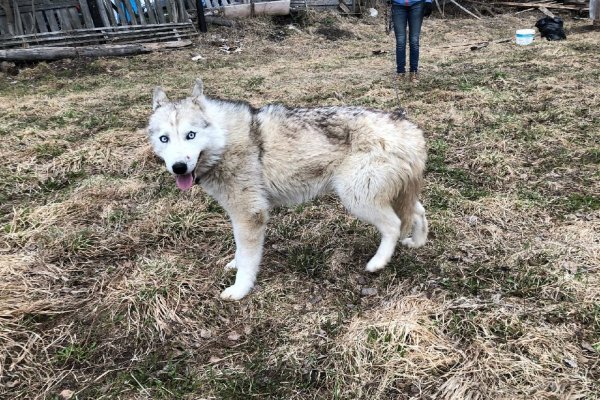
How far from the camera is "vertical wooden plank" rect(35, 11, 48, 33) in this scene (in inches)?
482

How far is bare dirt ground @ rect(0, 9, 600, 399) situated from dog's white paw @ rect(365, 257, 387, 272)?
0.36 feet

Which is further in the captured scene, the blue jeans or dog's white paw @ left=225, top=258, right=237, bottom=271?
the blue jeans

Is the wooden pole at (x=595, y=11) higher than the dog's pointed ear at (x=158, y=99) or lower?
higher

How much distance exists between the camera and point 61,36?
481 inches

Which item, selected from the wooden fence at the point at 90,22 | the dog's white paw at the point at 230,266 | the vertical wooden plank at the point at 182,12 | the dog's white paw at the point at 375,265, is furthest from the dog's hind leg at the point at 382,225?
the vertical wooden plank at the point at 182,12

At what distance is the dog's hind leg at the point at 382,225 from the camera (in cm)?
326

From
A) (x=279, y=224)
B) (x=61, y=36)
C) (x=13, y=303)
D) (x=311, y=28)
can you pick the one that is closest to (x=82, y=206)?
(x=13, y=303)

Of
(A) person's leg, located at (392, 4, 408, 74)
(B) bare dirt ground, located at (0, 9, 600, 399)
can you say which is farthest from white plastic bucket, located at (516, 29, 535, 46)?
Answer: (B) bare dirt ground, located at (0, 9, 600, 399)

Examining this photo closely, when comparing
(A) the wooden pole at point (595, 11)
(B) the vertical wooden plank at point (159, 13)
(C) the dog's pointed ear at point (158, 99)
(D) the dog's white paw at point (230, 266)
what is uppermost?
(B) the vertical wooden plank at point (159, 13)

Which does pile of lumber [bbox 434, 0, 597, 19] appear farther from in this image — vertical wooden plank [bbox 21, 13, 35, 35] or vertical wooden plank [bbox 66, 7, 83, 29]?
vertical wooden plank [bbox 21, 13, 35, 35]

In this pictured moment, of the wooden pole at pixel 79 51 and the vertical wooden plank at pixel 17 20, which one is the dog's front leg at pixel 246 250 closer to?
the wooden pole at pixel 79 51

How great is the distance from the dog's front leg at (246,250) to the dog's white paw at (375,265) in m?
0.92

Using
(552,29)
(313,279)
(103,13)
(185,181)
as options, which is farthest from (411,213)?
(103,13)

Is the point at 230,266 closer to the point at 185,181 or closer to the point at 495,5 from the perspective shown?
the point at 185,181
